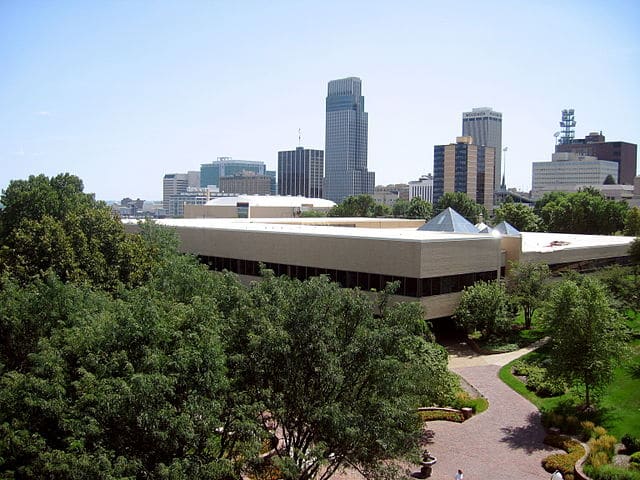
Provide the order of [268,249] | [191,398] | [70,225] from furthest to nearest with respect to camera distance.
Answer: [268,249], [70,225], [191,398]

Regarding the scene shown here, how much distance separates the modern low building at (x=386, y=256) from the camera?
137 ft

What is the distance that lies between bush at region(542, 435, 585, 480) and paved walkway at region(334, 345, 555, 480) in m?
0.32

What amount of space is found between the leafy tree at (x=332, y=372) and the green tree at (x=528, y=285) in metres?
25.3

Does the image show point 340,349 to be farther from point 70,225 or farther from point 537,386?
point 70,225

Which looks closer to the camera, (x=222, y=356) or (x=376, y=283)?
(x=222, y=356)

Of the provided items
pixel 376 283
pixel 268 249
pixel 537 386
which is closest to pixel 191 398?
pixel 537 386

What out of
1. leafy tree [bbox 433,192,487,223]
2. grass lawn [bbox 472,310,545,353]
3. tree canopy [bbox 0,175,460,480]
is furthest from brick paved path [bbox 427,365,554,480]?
leafy tree [bbox 433,192,487,223]

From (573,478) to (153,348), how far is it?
1522 cm

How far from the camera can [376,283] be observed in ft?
141

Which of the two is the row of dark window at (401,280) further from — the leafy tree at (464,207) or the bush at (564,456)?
the leafy tree at (464,207)

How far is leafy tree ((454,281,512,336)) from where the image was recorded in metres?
41.6

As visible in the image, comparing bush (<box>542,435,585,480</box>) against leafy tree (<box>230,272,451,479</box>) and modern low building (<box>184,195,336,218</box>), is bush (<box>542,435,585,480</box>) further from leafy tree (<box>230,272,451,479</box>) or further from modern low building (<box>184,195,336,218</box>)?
modern low building (<box>184,195,336,218</box>)

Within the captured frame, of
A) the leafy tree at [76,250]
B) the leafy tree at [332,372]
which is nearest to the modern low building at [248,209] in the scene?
the leafy tree at [76,250]

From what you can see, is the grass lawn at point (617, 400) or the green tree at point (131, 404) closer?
the green tree at point (131, 404)
